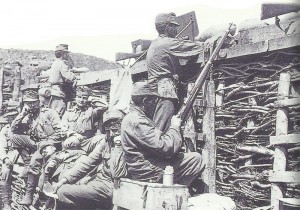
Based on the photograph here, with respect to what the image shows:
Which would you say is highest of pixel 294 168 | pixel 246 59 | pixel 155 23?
pixel 155 23

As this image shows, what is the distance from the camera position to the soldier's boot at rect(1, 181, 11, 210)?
1089 centimetres

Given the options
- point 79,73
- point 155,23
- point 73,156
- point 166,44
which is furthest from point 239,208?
point 79,73

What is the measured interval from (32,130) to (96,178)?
422 centimetres

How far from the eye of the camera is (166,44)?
587 centimetres

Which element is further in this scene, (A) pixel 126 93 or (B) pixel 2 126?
(B) pixel 2 126

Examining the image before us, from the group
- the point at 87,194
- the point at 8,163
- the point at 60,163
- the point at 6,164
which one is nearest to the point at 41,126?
the point at 8,163

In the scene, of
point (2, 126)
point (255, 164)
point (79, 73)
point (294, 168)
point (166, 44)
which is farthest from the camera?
point (2, 126)

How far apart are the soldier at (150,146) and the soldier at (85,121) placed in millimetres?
2237

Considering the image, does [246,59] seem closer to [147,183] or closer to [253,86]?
[253,86]

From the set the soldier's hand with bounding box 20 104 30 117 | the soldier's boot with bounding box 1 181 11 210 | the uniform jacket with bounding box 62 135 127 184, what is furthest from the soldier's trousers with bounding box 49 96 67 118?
the uniform jacket with bounding box 62 135 127 184

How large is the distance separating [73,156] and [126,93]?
155 centimetres

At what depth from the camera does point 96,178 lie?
6.66m

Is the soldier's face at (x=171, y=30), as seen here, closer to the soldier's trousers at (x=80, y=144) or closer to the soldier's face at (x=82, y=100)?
the soldier's trousers at (x=80, y=144)

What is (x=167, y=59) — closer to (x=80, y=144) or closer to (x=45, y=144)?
(x=80, y=144)
